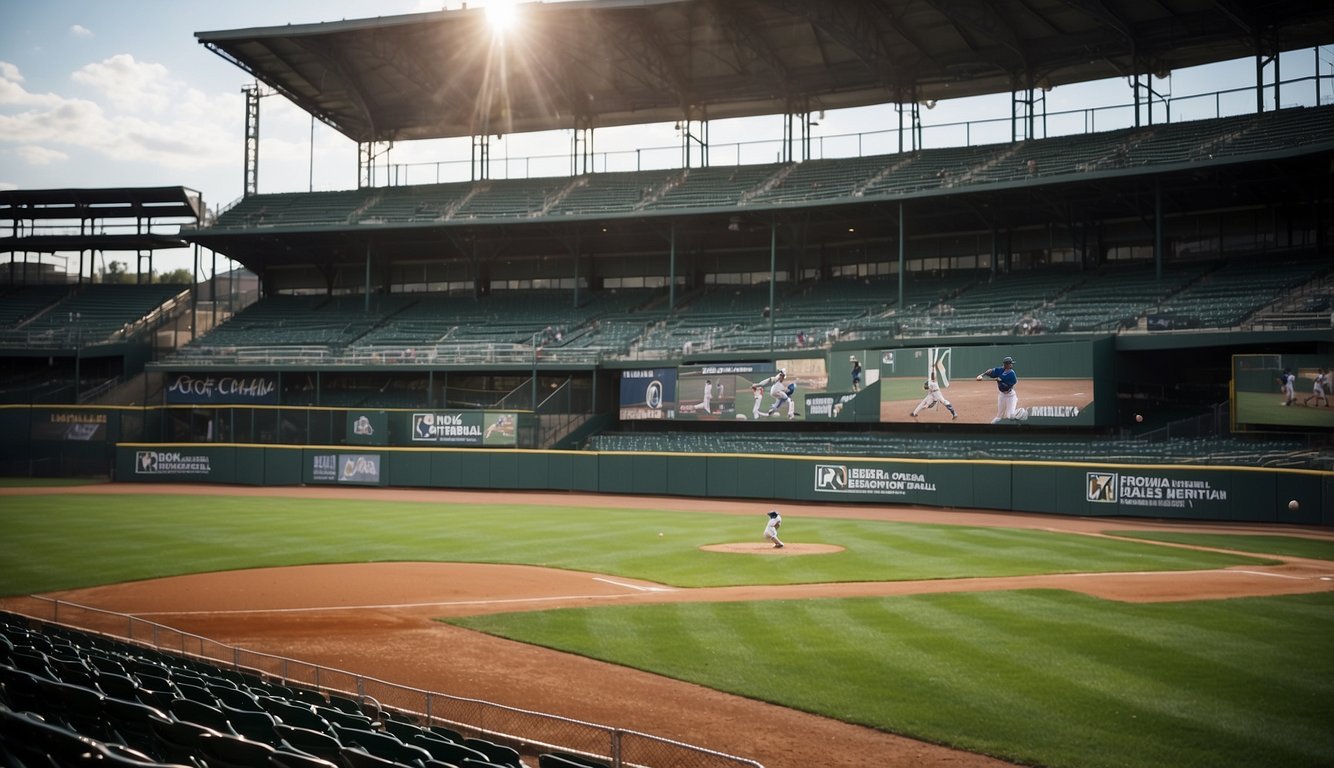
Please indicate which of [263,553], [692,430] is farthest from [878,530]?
[692,430]

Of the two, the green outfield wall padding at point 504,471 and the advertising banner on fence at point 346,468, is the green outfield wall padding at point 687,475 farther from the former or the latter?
the advertising banner on fence at point 346,468

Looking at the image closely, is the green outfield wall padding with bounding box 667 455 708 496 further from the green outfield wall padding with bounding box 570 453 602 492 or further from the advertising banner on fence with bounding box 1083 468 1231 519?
the advertising banner on fence with bounding box 1083 468 1231 519

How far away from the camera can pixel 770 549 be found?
24938 millimetres

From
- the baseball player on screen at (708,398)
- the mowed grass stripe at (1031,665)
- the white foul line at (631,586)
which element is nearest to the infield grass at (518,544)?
the white foul line at (631,586)

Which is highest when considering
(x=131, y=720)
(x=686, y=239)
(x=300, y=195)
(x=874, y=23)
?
(x=874, y=23)

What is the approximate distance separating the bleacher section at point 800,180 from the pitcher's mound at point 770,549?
906 inches

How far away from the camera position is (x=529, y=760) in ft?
31.4

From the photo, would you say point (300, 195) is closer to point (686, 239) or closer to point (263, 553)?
point (686, 239)

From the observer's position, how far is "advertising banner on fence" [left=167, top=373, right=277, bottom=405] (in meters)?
55.5

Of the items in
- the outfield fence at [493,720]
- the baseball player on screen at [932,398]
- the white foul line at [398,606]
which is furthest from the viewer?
the baseball player on screen at [932,398]

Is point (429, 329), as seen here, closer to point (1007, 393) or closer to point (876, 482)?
point (876, 482)

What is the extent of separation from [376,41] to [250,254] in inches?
723

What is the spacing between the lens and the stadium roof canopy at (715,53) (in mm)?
44906

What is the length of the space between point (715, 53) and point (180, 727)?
5076cm
